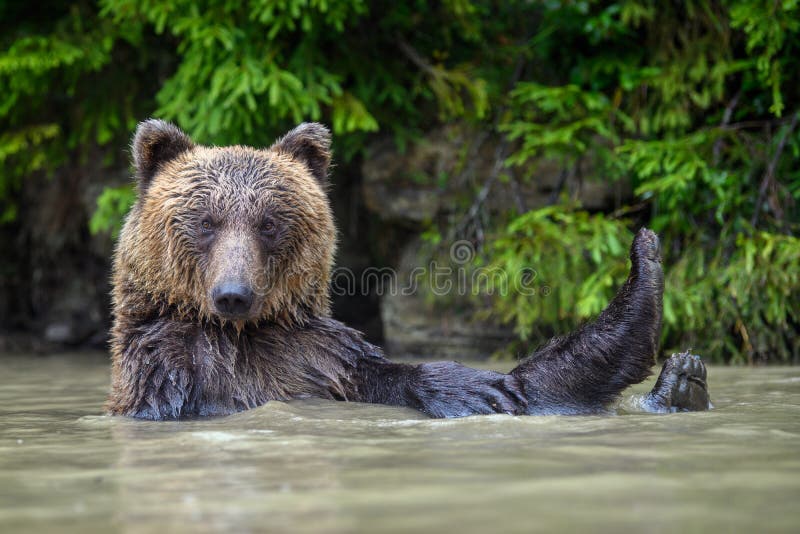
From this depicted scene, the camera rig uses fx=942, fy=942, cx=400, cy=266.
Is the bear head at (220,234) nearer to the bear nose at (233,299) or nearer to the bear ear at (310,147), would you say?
the bear nose at (233,299)

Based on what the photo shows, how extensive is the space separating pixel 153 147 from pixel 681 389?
9.13 feet

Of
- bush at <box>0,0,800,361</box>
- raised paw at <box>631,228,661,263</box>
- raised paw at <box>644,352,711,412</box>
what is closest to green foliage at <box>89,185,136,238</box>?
bush at <box>0,0,800,361</box>

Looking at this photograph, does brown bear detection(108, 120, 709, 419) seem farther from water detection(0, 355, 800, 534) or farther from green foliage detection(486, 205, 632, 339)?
green foliage detection(486, 205, 632, 339)

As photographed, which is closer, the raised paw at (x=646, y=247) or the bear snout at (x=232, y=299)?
the bear snout at (x=232, y=299)

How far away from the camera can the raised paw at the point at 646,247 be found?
173 inches

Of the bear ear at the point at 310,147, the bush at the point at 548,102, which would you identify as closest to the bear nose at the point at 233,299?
the bear ear at the point at 310,147

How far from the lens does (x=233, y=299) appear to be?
155 inches

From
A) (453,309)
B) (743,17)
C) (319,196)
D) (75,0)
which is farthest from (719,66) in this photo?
(75,0)

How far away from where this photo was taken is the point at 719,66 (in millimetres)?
7523

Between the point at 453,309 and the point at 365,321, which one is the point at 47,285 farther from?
the point at 453,309

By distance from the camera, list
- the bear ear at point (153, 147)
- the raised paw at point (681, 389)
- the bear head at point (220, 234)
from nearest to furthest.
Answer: the raised paw at point (681, 389), the bear head at point (220, 234), the bear ear at point (153, 147)

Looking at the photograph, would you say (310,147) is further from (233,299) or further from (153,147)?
(233,299)

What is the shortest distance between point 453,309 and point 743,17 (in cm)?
351

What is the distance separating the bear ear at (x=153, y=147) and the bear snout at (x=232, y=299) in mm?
1045
